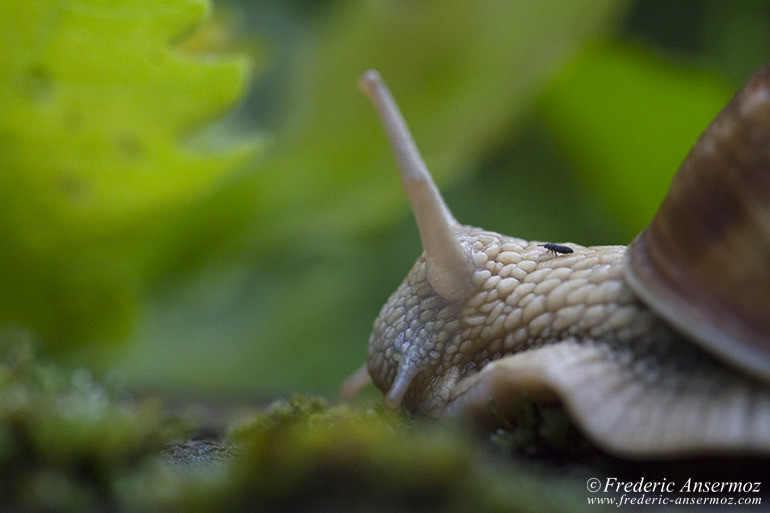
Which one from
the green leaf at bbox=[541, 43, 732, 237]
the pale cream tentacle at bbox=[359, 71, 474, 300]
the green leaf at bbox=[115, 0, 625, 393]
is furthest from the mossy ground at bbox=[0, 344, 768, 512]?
the green leaf at bbox=[541, 43, 732, 237]

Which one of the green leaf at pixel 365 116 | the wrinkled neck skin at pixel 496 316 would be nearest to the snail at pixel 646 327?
the wrinkled neck skin at pixel 496 316

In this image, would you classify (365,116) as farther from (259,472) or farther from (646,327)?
(259,472)

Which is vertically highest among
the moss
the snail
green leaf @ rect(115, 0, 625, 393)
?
green leaf @ rect(115, 0, 625, 393)

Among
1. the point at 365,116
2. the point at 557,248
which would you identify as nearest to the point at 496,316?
the point at 557,248

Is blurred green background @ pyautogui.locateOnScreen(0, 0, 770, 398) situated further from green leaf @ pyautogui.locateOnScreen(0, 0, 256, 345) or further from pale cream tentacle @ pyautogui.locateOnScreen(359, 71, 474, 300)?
pale cream tentacle @ pyautogui.locateOnScreen(359, 71, 474, 300)

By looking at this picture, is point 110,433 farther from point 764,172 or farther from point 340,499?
point 764,172

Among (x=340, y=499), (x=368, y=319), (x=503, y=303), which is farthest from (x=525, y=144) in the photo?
(x=340, y=499)
